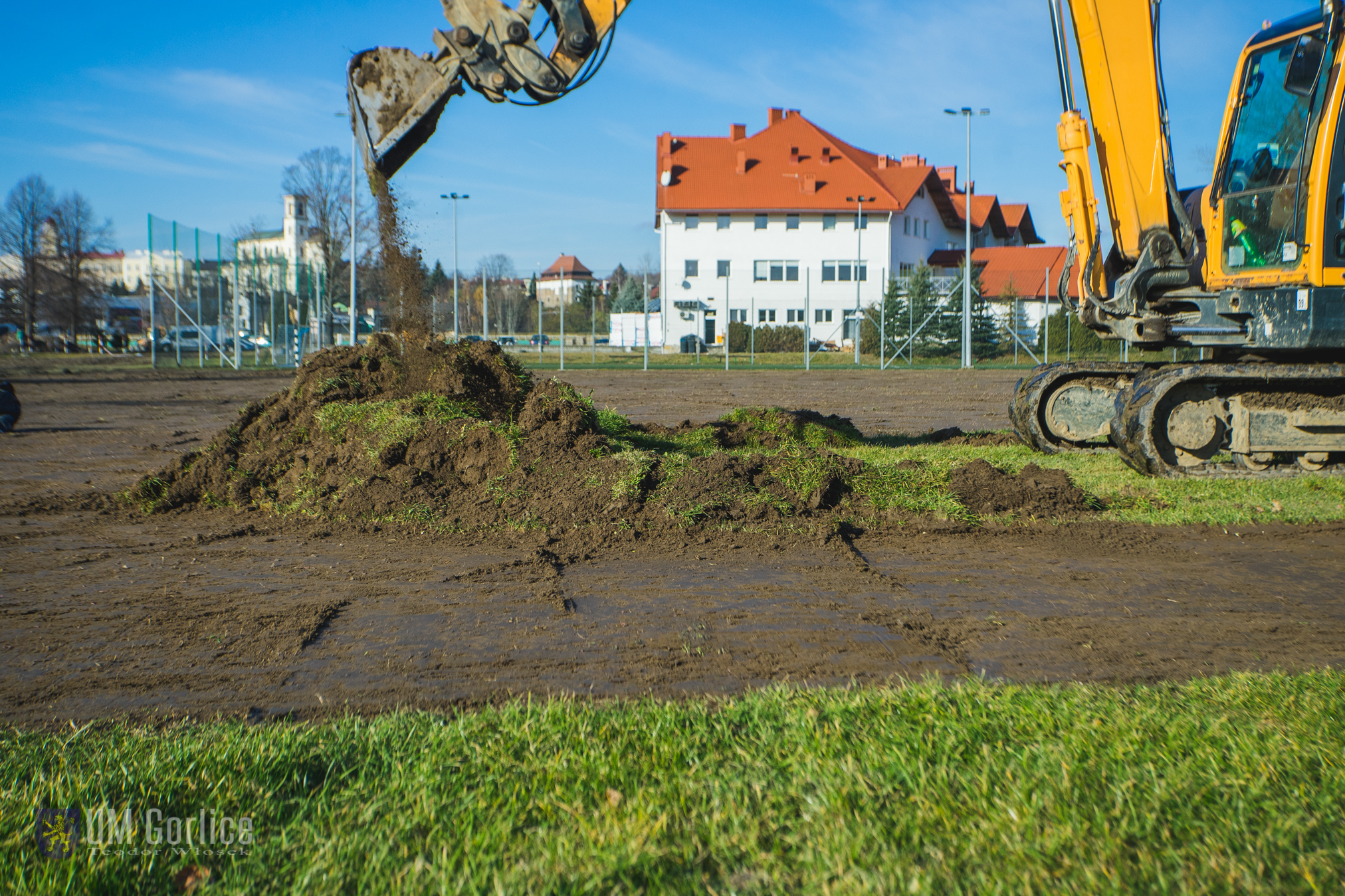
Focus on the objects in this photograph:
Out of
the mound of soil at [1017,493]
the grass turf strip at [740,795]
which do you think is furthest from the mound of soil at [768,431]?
the grass turf strip at [740,795]

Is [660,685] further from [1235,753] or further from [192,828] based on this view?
[1235,753]

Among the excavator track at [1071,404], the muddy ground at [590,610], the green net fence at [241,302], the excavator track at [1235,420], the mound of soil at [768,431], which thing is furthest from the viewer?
the green net fence at [241,302]

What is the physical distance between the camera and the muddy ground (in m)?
4.07

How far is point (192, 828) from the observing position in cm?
267

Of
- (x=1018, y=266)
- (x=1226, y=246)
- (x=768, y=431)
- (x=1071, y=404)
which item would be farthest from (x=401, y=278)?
(x=1018, y=266)

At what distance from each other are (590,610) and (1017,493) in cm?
434

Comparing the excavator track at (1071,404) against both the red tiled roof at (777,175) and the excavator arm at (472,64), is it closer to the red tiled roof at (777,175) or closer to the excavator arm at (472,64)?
the excavator arm at (472,64)

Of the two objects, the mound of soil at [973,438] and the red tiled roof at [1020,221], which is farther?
the red tiled roof at [1020,221]

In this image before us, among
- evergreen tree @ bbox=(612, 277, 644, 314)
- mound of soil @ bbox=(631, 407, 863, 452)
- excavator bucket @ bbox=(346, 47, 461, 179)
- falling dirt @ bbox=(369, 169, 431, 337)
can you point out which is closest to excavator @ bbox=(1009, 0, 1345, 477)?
mound of soil @ bbox=(631, 407, 863, 452)

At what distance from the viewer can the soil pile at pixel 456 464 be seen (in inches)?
286

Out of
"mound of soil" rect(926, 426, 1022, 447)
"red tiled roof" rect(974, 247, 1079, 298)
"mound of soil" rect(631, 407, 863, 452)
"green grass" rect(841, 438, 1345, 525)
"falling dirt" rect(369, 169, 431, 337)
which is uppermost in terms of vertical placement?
Result: "red tiled roof" rect(974, 247, 1079, 298)

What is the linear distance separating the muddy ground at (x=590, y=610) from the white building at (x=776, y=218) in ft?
161

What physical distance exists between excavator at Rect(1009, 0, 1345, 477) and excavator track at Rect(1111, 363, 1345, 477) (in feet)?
0.05

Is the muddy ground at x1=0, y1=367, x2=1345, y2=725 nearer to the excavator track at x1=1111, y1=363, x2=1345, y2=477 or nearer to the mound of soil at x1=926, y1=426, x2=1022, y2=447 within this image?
the excavator track at x1=1111, y1=363, x2=1345, y2=477
